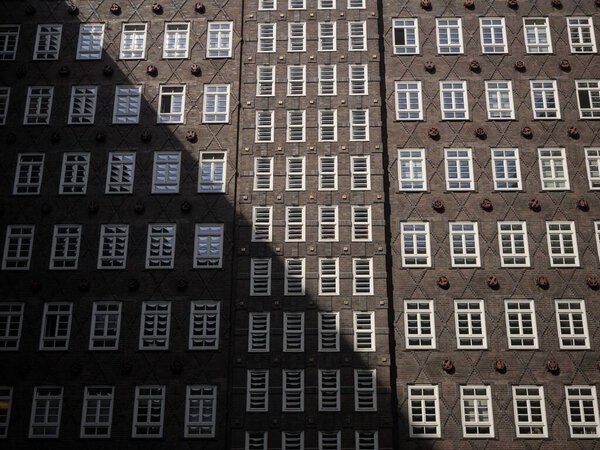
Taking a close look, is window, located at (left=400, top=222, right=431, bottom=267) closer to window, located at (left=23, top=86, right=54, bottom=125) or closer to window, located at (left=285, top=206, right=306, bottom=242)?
window, located at (left=285, top=206, right=306, bottom=242)

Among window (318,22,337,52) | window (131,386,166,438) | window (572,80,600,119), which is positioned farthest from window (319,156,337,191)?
window (572,80,600,119)

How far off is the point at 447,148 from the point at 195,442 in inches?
911

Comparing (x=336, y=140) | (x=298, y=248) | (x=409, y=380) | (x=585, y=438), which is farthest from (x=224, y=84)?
(x=585, y=438)

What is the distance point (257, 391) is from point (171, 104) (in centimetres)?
1932

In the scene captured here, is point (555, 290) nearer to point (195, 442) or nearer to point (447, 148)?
point (447, 148)

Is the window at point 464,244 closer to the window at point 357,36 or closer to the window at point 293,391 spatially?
the window at point 293,391

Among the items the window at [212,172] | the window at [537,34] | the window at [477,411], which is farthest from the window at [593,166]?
the window at [212,172]

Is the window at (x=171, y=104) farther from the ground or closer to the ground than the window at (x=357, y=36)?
closer to the ground

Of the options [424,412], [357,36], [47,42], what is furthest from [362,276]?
[47,42]

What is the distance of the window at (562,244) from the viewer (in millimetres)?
49625

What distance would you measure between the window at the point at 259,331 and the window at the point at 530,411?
1413 cm

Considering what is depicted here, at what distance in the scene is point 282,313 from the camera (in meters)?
48.9

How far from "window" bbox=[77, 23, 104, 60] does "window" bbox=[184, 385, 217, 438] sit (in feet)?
76.5

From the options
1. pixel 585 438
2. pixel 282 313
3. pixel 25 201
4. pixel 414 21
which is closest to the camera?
pixel 585 438
